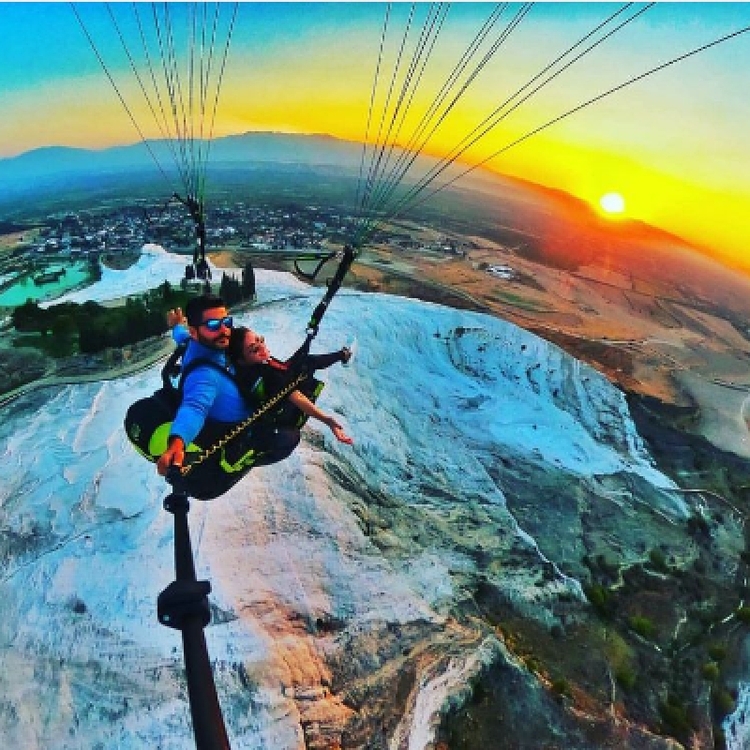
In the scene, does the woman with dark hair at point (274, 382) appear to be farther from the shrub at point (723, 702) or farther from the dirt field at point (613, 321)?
the dirt field at point (613, 321)

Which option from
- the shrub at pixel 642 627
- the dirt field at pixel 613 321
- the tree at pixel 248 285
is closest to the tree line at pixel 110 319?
the tree at pixel 248 285

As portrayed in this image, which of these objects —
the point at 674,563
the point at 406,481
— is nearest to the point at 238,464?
the point at 406,481

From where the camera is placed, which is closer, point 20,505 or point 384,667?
point 384,667

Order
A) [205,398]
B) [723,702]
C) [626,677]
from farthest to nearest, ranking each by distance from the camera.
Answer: [723,702] → [626,677] → [205,398]

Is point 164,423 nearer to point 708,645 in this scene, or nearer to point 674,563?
point 708,645

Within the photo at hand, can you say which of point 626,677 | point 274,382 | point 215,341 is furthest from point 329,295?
point 626,677

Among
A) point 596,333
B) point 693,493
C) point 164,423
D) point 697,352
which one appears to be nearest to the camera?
point 164,423

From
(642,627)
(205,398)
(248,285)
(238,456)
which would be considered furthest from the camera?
(248,285)

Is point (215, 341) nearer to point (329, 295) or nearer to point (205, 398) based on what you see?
point (205, 398)
